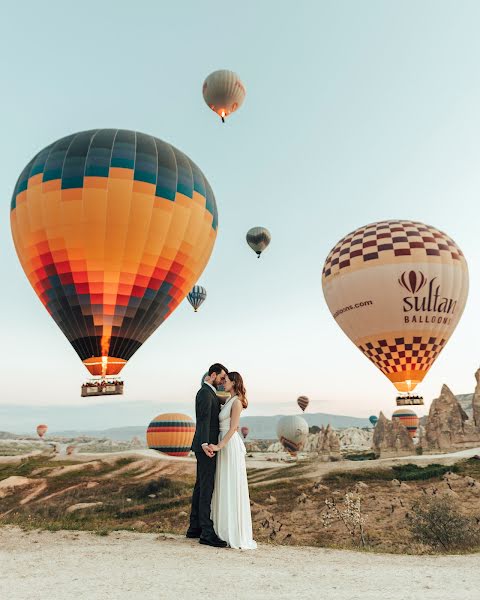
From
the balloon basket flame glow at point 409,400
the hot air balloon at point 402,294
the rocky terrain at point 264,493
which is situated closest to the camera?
the rocky terrain at point 264,493

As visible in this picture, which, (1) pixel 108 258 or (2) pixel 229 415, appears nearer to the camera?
(2) pixel 229 415

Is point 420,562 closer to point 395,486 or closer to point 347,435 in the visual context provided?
point 395,486

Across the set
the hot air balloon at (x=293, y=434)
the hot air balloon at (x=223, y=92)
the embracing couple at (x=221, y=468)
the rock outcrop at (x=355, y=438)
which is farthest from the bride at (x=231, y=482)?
the rock outcrop at (x=355, y=438)

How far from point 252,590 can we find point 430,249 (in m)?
30.2

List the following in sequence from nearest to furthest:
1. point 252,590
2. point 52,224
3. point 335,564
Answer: point 252,590 < point 335,564 < point 52,224

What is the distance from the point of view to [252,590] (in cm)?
546

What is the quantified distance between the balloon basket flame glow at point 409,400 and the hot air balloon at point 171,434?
2735 cm

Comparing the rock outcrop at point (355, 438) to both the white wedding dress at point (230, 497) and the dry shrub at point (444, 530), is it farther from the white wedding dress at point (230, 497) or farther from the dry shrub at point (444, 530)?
the white wedding dress at point (230, 497)

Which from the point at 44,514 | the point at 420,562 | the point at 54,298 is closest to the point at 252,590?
the point at 420,562

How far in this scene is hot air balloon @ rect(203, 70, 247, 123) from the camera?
3284 centimetres

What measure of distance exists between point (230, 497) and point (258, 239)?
3954 cm

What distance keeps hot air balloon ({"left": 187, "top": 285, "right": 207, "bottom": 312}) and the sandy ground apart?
43.5 meters

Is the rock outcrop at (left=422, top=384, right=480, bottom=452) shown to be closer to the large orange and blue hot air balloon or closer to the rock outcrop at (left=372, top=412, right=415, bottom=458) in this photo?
the rock outcrop at (left=372, top=412, right=415, bottom=458)

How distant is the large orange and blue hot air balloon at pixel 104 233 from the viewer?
22.3 m
